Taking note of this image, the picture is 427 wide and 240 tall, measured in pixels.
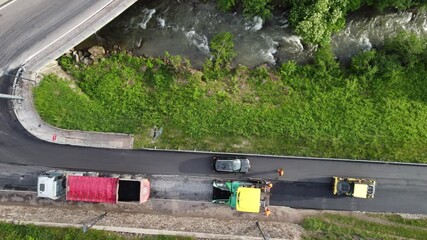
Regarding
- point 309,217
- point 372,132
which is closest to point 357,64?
point 372,132

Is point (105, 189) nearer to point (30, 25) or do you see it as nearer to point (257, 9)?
point (30, 25)

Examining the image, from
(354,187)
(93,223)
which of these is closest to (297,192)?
(354,187)

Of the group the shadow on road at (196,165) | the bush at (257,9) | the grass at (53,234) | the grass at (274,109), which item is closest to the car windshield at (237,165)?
the grass at (274,109)

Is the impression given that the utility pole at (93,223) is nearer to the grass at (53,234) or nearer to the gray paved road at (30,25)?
the grass at (53,234)

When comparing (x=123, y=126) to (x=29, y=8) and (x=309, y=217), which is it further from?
(x=309, y=217)

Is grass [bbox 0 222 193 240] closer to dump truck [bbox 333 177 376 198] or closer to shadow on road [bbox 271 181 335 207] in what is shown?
shadow on road [bbox 271 181 335 207]

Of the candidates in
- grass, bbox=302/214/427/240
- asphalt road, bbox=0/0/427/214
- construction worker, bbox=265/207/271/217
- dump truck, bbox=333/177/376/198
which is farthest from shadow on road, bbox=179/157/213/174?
dump truck, bbox=333/177/376/198
